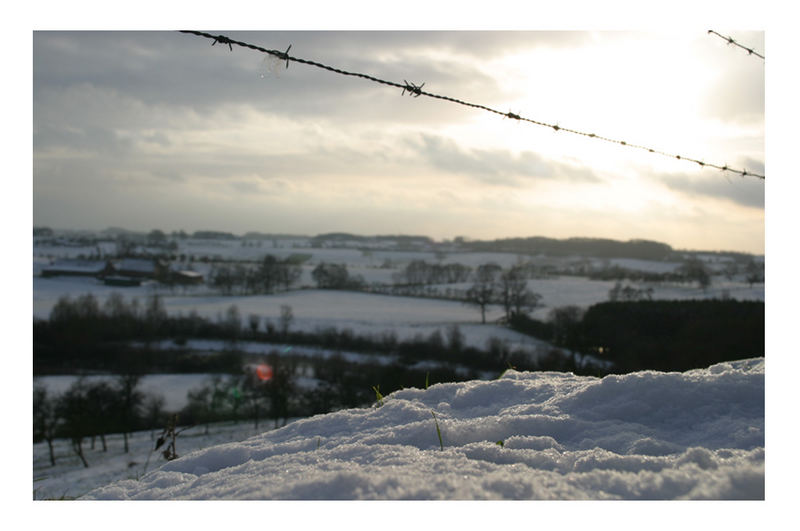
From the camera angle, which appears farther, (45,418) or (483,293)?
(483,293)

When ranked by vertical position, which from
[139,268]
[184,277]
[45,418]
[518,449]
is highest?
[139,268]

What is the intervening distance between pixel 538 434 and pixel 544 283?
63.5 metres

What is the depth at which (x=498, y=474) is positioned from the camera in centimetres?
204

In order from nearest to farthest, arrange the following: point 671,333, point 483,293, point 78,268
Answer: point 671,333
point 483,293
point 78,268

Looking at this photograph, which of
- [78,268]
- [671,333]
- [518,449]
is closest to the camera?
[518,449]

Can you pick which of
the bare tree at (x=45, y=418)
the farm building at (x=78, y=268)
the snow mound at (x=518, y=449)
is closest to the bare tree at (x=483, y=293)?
the bare tree at (x=45, y=418)

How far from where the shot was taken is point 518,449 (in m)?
2.38

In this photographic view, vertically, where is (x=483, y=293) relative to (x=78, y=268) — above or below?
below

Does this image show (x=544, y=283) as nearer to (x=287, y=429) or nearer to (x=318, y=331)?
(x=318, y=331)

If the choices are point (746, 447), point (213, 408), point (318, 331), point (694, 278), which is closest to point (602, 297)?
point (694, 278)

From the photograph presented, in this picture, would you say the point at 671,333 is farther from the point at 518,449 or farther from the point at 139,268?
the point at 139,268

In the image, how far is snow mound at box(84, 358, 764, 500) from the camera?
196cm

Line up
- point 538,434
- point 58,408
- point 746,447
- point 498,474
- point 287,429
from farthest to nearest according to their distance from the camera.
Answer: point 58,408
point 287,429
point 538,434
point 746,447
point 498,474

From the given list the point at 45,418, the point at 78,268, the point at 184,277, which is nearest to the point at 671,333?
the point at 45,418
